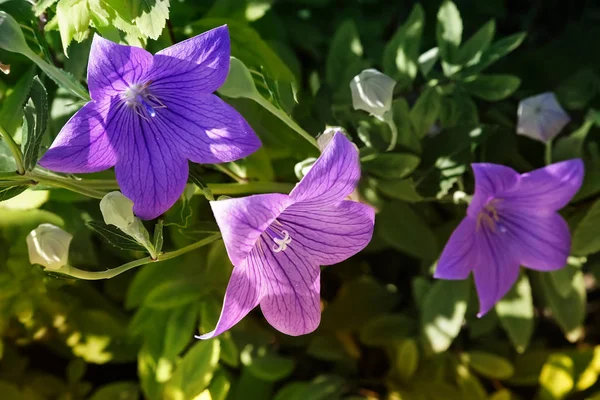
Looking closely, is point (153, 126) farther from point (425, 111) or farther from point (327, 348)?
point (327, 348)

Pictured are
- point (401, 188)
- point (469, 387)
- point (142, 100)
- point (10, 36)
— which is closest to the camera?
point (10, 36)

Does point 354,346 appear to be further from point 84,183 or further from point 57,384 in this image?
point 84,183

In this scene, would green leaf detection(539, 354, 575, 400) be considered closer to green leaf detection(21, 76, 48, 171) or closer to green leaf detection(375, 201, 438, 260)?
green leaf detection(375, 201, 438, 260)

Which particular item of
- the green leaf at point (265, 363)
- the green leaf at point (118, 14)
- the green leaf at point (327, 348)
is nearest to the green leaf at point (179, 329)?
the green leaf at point (265, 363)

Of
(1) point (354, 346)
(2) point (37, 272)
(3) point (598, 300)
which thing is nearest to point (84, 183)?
(2) point (37, 272)

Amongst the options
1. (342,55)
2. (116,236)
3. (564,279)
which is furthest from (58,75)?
(564,279)

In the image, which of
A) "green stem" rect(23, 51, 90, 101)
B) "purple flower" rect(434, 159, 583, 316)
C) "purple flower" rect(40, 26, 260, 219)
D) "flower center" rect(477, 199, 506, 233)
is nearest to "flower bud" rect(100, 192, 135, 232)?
"purple flower" rect(40, 26, 260, 219)
